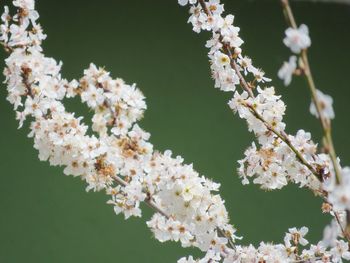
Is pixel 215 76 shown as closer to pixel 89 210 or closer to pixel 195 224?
pixel 195 224

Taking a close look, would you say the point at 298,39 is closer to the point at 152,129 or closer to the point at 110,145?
the point at 110,145

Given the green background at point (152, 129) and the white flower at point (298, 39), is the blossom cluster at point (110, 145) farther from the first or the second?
the green background at point (152, 129)

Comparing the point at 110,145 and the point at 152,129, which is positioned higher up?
the point at 152,129

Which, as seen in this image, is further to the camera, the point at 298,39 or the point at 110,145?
the point at 110,145

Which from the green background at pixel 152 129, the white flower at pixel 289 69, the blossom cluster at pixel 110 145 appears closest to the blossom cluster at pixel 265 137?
the blossom cluster at pixel 110 145

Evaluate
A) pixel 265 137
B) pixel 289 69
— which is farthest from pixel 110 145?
pixel 289 69

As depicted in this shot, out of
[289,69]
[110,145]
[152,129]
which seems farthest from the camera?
[152,129]

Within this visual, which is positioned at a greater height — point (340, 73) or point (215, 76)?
point (340, 73)

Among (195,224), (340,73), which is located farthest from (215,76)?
(340,73)

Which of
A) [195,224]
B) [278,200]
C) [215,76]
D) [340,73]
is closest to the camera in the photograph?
[195,224]
